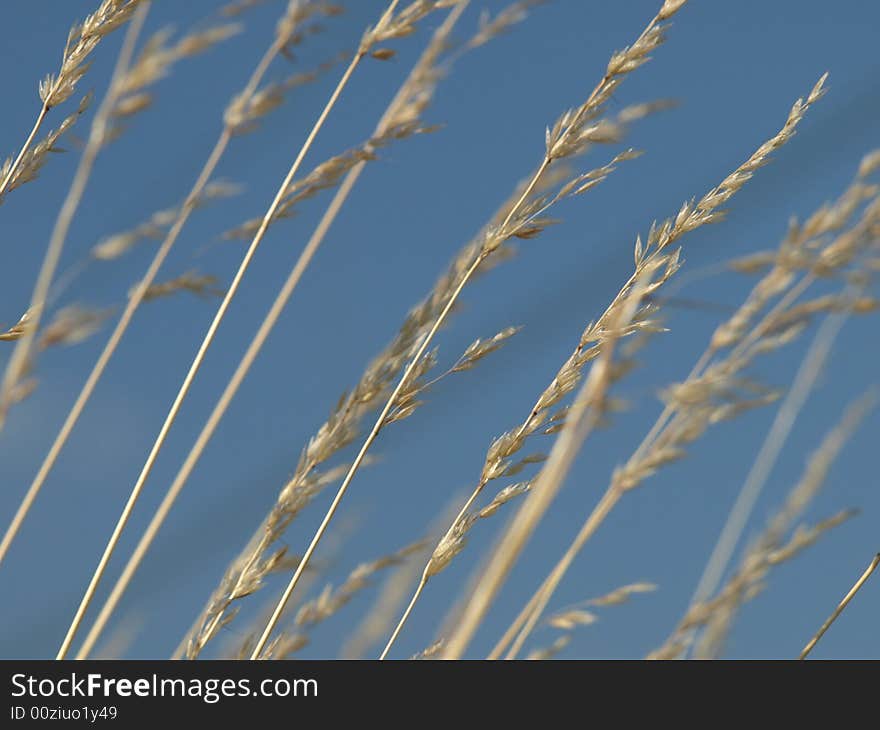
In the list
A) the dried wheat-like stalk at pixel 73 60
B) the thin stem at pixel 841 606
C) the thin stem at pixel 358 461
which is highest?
the dried wheat-like stalk at pixel 73 60

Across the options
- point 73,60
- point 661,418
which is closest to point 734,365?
point 661,418

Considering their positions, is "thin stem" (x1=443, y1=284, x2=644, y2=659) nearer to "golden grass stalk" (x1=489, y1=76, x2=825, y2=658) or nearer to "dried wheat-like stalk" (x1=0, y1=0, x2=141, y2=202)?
"golden grass stalk" (x1=489, y1=76, x2=825, y2=658)

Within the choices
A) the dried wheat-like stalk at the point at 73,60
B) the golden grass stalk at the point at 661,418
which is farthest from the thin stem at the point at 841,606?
the dried wheat-like stalk at the point at 73,60

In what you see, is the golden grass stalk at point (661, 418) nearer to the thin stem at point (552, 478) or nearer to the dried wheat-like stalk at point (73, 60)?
the thin stem at point (552, 478)

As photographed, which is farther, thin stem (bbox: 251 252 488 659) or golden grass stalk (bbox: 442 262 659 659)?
thin stem (bbox: 251 252 488 659)

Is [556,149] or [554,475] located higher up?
[556,149]

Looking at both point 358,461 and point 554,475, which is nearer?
point 554,475

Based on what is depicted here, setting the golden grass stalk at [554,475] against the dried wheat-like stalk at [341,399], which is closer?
the golden grass stalk at [554,475]

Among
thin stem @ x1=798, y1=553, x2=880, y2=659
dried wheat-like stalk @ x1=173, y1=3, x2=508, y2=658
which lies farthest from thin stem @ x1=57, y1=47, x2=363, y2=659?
thin stem @ x1=798, y1=553, x2=880, y2=659

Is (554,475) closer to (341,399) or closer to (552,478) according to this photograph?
(552,478)
